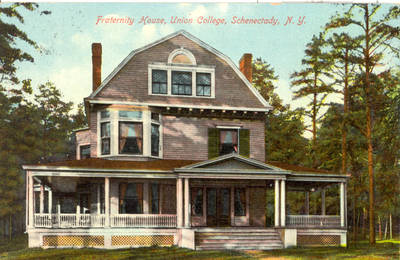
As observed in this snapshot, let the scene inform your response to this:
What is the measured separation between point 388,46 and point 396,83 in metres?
1.97

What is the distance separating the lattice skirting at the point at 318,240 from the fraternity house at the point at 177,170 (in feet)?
0.13

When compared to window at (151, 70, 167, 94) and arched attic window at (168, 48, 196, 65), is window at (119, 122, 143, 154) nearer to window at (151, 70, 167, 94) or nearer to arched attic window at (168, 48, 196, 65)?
window at (151, 70, 167, 94)

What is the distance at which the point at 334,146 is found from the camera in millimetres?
26453

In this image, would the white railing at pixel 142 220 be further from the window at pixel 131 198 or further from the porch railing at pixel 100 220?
the window at pixel 131 198

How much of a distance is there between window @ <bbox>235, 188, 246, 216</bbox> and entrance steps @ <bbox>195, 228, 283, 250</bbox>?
254 cm

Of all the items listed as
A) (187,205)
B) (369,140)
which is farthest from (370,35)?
(187,205)

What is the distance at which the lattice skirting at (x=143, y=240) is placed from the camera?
1819cm

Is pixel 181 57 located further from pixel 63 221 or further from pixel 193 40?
pixel 63 221

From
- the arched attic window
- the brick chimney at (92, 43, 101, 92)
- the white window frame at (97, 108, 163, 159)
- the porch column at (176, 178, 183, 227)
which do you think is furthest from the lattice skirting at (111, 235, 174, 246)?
the arched attic window

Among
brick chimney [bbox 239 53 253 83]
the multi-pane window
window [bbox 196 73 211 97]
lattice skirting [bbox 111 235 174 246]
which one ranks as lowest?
lattice skirting [bbox 111 235 174 246]

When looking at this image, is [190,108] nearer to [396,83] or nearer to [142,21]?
[142,21]

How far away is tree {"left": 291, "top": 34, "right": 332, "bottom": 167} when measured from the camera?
25.3 meters

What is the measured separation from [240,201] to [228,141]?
2733 mm

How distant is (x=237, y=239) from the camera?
60.0ft
